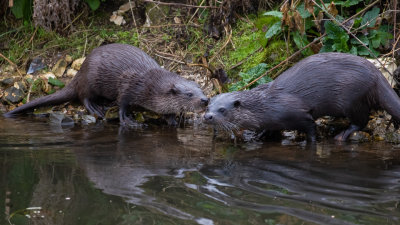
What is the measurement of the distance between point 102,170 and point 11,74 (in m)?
3.05

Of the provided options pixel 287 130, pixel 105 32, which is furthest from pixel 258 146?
pixel 105 32

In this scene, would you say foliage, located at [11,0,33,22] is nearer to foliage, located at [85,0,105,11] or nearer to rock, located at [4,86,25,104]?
foliage, located at [85,0,105,11]

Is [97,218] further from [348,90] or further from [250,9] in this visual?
[250,9]

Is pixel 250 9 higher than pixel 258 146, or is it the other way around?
pixel 250 9

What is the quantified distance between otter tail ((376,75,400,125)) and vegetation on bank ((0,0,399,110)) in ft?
1.74

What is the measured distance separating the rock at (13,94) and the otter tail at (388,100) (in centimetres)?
318

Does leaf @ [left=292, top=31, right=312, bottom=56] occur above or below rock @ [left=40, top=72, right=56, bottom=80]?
above

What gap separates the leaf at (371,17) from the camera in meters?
4.33

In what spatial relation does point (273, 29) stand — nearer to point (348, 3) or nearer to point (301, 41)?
point (301, 41)

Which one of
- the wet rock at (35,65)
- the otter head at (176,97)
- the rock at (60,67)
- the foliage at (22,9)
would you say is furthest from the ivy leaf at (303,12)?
the foliage at (22,9)

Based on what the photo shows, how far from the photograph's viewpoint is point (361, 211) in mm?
2166

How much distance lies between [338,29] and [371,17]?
0.97ft

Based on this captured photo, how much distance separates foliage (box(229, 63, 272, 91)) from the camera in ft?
14.6

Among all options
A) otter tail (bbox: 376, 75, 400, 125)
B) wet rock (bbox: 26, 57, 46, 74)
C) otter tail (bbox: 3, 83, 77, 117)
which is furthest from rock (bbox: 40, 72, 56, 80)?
otter tail (bbox: 376, 75, 400, 125)
